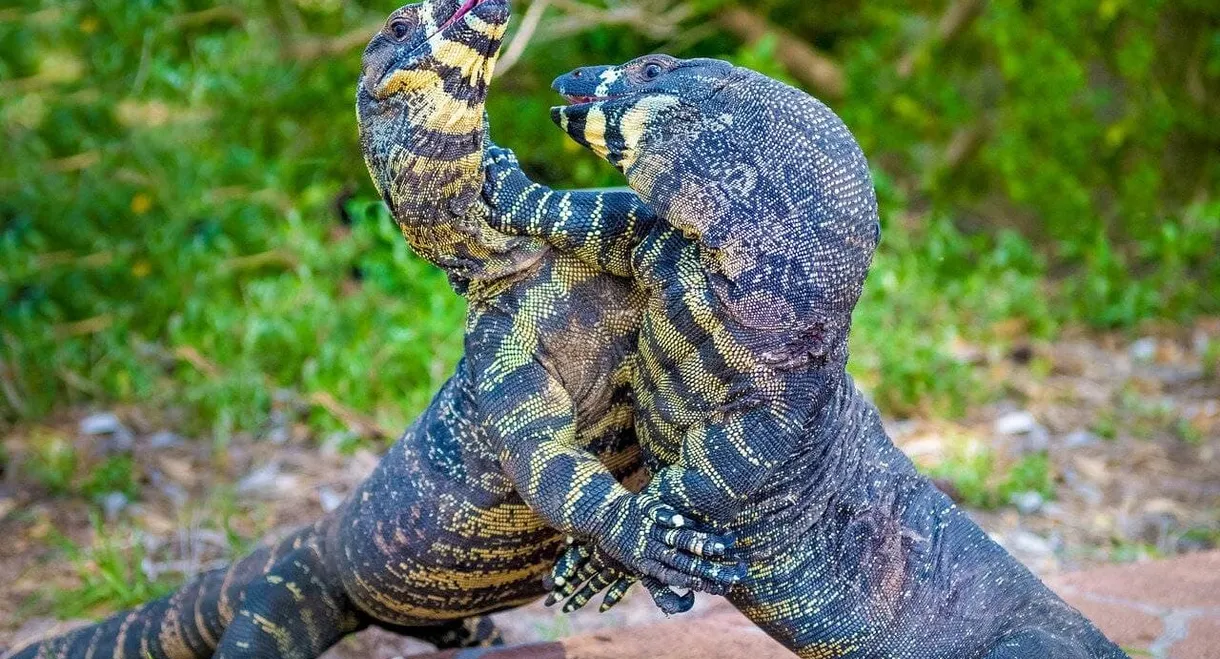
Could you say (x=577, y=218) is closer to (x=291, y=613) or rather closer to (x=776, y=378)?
(x=776, y=378)

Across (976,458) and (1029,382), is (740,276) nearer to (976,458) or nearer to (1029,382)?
(976,458)

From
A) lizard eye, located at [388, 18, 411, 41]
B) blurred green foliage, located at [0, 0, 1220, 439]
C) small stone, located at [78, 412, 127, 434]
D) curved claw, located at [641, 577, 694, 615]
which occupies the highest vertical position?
lizard eye, located at [388, 18, 411, 41]

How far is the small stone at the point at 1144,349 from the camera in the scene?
9.02 m

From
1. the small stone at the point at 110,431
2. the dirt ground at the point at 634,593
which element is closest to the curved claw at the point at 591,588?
the dirt ground at the point at 634,593

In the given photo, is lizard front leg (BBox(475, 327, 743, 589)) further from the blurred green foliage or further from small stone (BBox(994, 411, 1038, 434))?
small stone (BBox(994, 411, 1038, 434))

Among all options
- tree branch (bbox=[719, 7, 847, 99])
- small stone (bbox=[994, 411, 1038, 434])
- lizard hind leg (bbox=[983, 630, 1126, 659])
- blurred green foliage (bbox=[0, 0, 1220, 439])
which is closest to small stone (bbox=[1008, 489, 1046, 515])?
small stone (bbox=[994, 411, 1038, 434])

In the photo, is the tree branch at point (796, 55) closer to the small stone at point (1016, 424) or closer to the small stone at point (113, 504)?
the small stone at point (1016, 424)

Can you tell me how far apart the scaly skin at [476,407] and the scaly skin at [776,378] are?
0.42ft

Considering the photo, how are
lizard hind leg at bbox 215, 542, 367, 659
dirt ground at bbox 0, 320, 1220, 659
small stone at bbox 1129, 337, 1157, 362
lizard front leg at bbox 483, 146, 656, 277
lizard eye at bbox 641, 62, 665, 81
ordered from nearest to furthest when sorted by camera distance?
lizard eye at bbox 641, 62, 665, 81 → lizard front leg at bbox 483, 146, 656, 277 → lizard hind leg at bbox 215, 542, 367, 659 → dirt ground at bbox 0, 320, 1220, 659 → small stone at bbox 1129, 337, 1157, 362

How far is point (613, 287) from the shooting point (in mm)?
3844

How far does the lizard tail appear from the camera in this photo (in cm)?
476

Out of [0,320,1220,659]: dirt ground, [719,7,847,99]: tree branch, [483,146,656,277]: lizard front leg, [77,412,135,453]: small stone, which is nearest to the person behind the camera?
[483,146,656,277]: lizard front leg

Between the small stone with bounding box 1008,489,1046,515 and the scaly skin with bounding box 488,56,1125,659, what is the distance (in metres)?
3.11

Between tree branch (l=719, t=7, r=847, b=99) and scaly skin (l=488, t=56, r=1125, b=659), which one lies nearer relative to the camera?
scaly skin (l=488, t=56, r=1125, b=659)
